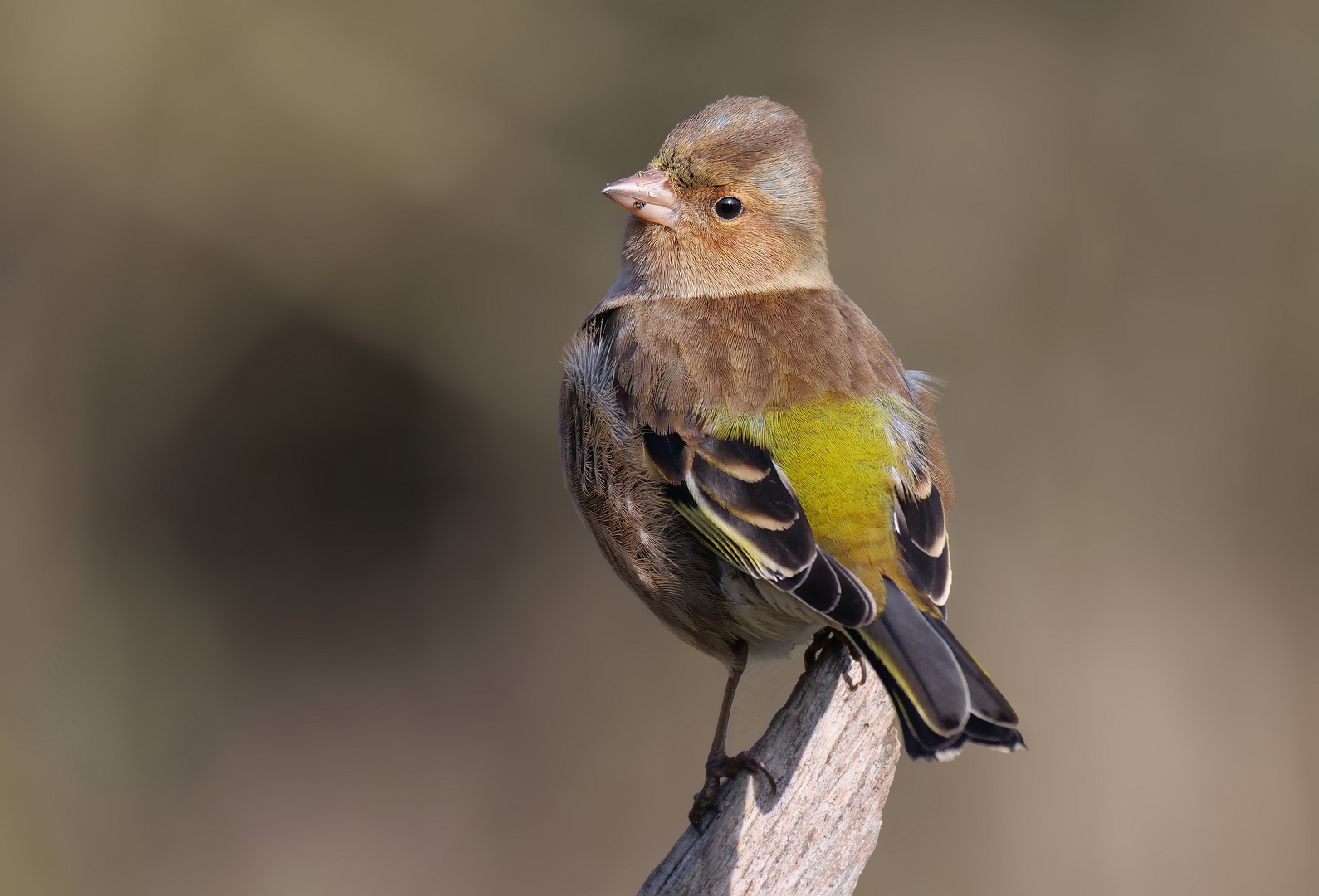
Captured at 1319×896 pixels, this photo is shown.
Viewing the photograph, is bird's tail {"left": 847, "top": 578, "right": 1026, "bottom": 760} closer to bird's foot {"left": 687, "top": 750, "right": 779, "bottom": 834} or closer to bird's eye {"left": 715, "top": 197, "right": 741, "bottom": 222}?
bird's foot {"left": 687, "top": 750, "right": 779, "bottom": 834}

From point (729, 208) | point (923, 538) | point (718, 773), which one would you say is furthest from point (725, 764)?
point (729, 208)

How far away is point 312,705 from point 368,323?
2.61 metres

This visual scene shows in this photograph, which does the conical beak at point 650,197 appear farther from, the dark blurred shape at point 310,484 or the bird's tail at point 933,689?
the dark blurred shape at point 310,484

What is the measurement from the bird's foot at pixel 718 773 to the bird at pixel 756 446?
0.4 inches

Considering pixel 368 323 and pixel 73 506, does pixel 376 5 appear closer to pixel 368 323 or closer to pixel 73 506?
pixel 368 323

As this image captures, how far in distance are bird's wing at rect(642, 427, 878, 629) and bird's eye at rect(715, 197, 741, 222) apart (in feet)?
3.64

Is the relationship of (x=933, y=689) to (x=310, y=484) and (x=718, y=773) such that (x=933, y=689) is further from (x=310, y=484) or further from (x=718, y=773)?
(x=310, y=484)

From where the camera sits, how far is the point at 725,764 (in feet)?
11.6

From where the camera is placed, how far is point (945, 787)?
22.8ft

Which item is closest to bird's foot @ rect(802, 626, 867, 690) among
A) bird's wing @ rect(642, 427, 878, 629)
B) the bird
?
the bird

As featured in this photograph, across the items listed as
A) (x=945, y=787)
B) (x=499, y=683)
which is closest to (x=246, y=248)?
(x=499, y=683)

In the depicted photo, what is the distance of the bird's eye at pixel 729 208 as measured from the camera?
4.55 metres

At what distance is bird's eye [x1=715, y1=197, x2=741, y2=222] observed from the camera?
14.9ft

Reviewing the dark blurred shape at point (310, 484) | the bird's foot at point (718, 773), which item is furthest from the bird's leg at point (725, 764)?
the dark blurred shape at point (310, 484)
